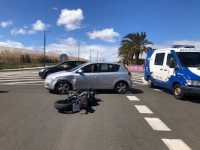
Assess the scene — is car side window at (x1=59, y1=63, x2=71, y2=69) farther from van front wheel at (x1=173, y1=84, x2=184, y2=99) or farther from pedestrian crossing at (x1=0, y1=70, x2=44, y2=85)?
van front wheel at (x1=173, y1=84, x2=184, y2=99)

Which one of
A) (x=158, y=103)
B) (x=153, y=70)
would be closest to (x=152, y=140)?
(x=158, y=103)

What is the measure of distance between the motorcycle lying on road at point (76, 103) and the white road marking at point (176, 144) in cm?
372

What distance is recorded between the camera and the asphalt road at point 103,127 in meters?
6.36

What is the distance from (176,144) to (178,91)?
7.24m

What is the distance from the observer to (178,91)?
1349cm

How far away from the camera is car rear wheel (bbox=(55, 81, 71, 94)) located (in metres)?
14.5

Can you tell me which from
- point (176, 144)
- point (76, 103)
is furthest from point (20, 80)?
point (176, 144)

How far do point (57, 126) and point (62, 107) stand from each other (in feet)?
6.27

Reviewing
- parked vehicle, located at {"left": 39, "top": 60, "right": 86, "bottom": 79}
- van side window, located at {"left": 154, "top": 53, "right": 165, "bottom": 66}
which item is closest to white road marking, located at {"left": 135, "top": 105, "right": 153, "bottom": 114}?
van side window, located at {"left": 154, "top": 53, "right": 165, "bottom": 66}

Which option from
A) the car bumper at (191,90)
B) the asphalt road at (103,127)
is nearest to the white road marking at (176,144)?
the asphalt road at (103,127)

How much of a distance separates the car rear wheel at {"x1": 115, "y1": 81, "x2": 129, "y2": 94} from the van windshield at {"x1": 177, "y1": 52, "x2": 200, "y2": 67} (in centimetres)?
289

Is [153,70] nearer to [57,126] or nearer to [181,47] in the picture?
[181,47]

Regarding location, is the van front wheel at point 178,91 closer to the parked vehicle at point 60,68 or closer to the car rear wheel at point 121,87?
the car rear wheel at point 121,87

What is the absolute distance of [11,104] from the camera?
37.4 ft
